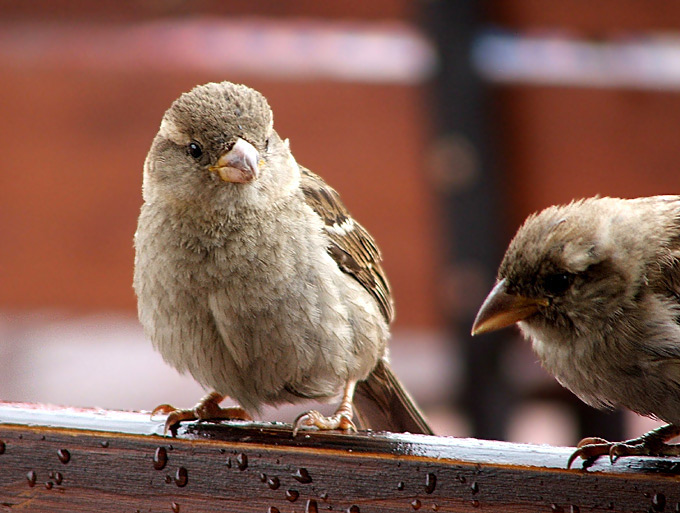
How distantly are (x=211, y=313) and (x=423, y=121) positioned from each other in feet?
4.68

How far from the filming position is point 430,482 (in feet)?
5.38

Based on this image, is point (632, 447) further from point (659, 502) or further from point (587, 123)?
point (587, 123)

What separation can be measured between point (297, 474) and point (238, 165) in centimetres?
74

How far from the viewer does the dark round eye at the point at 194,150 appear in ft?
7.47

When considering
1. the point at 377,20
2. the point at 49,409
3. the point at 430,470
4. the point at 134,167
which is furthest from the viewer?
the point at 134,167

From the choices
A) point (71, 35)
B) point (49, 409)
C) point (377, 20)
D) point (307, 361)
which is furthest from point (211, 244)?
point (71, 35)

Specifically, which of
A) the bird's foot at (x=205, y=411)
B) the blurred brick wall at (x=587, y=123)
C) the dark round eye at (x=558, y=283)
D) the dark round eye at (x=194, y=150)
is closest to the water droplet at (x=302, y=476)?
the bird's foot at (x=205, y=411)

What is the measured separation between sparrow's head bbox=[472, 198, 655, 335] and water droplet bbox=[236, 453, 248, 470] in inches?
23.3

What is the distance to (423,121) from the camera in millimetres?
3422

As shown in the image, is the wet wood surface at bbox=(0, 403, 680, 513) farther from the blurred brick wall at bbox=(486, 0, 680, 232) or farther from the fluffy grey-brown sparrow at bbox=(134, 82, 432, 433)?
the blurred brick wall at bbox=(486, 0, 680, 232)

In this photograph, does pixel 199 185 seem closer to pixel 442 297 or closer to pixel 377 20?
pixel 377 20

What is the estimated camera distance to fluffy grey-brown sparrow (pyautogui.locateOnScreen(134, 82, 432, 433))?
223cm

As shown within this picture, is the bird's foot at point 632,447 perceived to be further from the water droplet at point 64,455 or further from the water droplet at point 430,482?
the water droplet at point 64,455

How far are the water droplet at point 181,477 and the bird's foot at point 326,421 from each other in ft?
1.01
